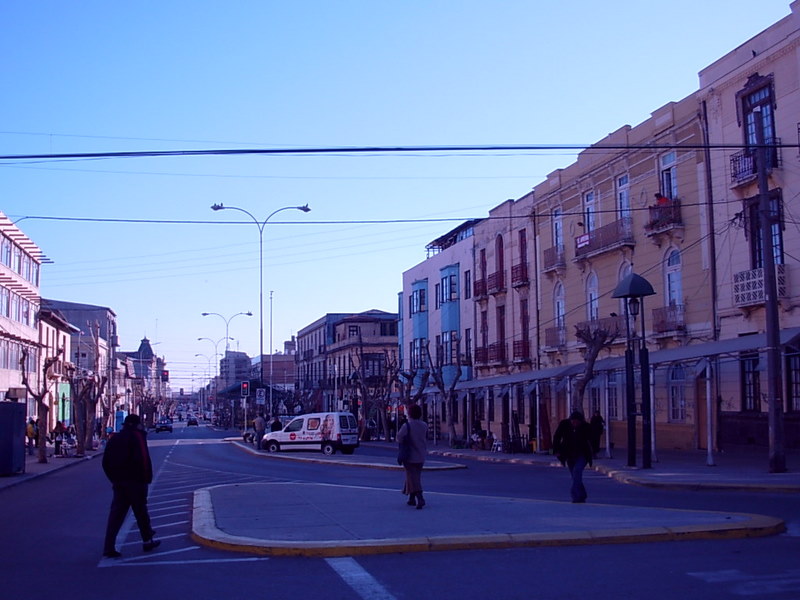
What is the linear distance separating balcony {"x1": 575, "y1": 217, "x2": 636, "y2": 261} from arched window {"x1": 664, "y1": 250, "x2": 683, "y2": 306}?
236 centimetres

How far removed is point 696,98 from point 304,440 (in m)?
22.0

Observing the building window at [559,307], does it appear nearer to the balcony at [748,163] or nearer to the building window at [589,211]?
the building window at [589,211]

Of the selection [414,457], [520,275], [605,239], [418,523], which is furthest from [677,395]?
[418,523]

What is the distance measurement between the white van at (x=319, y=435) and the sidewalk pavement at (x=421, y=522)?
2025 cm

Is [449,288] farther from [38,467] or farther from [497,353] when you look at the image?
[38,467]

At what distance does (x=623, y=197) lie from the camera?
38.1 m

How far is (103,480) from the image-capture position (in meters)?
28.1

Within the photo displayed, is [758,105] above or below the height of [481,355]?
above

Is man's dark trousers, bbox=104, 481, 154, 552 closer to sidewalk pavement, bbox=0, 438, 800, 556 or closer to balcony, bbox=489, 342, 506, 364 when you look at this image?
sidewalk pavement, bbox=0, 438, 800, 556

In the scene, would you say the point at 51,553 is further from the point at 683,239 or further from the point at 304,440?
the point at 304,440

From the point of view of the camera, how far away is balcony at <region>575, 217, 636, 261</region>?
37125 mm

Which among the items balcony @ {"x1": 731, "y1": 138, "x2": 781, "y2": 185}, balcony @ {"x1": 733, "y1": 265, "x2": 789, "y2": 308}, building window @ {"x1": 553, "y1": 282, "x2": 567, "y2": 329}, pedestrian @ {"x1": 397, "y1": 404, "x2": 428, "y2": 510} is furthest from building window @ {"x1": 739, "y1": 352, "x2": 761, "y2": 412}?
pedestrian @ {"x1": 397, "y1": 404, "x2": 428, "y2": 510}

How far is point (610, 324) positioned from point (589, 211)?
5.56 metres

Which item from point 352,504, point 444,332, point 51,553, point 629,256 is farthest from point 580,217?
point 51,553
